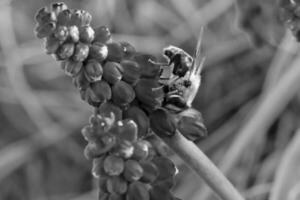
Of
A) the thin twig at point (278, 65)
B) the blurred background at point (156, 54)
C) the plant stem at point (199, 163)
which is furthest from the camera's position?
the blurred background at point (156, 54)

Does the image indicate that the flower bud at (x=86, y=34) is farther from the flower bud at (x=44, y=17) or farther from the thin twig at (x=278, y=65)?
the thin twig at (x=278, y=65)

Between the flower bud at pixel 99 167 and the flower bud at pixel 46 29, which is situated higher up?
the flower bud at pixel 46 29

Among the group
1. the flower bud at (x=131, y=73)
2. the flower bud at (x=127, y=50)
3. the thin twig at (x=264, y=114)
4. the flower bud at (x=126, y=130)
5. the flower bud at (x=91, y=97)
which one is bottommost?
the thin twig at (x=264, y=114)

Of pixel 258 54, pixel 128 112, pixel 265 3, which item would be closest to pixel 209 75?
pixel 258 54

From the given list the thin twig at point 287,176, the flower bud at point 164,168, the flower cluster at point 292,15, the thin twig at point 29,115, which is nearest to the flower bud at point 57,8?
the flower bud at point 164,168

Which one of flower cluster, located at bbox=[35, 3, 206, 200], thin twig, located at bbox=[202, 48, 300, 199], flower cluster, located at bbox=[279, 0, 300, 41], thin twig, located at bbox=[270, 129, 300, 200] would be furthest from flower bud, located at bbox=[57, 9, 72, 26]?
thin twig, located at bbox=[202, 48, 300, 199]

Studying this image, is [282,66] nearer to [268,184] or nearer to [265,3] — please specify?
[268,184]

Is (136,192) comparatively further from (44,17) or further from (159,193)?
(44,17)
